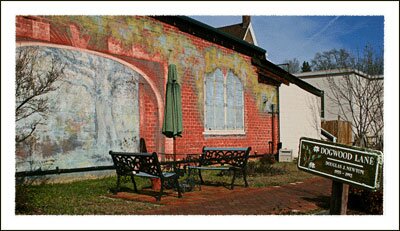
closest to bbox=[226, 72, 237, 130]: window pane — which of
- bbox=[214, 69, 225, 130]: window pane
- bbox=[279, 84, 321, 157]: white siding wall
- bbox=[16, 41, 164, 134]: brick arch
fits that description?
bbox=[214, 69, 225, 130]: window pane

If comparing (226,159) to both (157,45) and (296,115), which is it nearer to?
(157,45)

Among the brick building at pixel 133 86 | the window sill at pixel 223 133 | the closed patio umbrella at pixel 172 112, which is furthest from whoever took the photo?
the window sill at pixel 223 133

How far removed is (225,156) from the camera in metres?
9.63

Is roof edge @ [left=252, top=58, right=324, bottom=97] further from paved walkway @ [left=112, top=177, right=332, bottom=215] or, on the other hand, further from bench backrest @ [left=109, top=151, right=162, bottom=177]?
bench backrest @ [left=109, top=151, right=162, bottom=177]

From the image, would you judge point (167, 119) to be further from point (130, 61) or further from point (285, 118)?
point (285, 118)

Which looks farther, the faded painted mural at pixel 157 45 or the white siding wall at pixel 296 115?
the white siding wall at pixel 296 115

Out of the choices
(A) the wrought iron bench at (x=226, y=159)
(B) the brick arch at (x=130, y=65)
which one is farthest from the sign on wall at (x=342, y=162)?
(B) the brick arch at (x=130, y=65)

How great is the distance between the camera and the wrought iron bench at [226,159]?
29.4 feet

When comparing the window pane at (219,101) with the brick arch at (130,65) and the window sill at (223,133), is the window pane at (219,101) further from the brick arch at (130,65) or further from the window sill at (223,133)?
the brick arch at (130,65)

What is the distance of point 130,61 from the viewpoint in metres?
10.6

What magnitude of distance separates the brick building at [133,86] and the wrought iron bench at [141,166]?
1.77 m

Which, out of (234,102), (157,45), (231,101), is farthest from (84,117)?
(234,102)

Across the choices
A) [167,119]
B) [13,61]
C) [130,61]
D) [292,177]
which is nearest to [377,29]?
[292,177]

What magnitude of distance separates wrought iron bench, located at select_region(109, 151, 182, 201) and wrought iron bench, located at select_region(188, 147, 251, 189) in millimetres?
1410
